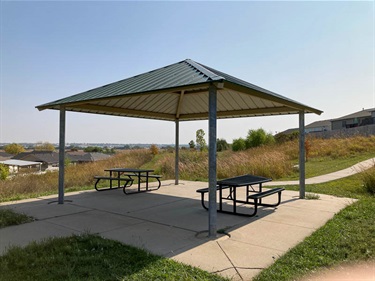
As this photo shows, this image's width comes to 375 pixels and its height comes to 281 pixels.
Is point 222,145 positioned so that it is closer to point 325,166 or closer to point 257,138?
point 257,138

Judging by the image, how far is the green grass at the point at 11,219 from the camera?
5.27 m

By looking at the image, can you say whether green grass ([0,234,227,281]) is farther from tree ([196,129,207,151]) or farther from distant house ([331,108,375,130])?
distant house ([331,108,375,130])

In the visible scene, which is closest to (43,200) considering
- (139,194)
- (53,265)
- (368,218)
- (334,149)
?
(139,194)

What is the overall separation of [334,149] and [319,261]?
19.5 m

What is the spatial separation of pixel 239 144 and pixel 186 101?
1746cm

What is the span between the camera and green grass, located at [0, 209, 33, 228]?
527 centimetres

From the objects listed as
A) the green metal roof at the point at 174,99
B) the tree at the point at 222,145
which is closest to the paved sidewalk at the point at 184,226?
the green metal roof at the point at 174,99

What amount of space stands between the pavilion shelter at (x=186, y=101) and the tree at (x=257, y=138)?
15831 millimetres

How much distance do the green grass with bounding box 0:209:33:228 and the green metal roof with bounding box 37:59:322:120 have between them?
2.65 metres

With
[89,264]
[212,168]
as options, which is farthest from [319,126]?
[89,264]

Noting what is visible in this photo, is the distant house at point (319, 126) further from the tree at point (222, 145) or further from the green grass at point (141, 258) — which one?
the green grass at point (141, 258)

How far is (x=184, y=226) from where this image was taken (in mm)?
5281

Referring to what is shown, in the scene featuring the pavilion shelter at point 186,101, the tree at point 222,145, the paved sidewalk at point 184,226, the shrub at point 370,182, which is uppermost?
the pavilion shelter at point 186,101

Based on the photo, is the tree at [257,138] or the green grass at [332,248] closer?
the green grass at [332,248]
